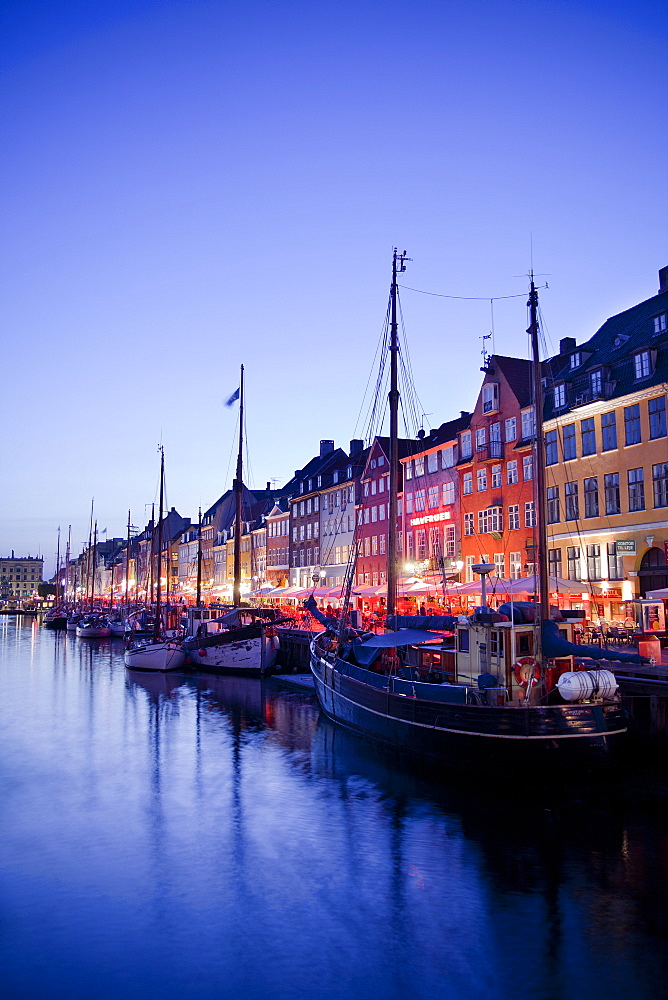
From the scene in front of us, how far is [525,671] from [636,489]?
20320 millimetres

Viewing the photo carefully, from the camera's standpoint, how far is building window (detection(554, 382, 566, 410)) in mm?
45000

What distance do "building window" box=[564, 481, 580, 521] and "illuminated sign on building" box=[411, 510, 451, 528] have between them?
12.9m

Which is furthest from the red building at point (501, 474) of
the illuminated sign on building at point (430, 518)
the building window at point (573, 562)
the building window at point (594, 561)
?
the building window at point (594, 561)

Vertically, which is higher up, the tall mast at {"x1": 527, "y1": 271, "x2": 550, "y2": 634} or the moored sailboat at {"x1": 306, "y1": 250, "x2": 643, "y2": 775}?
the tall mast at {"x1": 527, "y1": 271, "x2": 550, "y2": 634}

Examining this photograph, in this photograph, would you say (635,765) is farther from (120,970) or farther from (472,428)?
(472,428)

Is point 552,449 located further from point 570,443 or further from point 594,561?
point 594,561

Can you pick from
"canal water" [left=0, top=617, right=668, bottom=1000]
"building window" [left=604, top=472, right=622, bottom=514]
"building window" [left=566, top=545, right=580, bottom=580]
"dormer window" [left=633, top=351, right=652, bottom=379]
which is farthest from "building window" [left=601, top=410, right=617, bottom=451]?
"canal water" [left=0, top=617, right=668, bottom=1000]

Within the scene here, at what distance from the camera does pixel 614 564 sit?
1561 inches

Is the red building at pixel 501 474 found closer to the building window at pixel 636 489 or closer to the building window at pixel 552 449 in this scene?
the building window at pixel 552 449

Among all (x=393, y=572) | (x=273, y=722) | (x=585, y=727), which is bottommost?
(x=273, y=722)

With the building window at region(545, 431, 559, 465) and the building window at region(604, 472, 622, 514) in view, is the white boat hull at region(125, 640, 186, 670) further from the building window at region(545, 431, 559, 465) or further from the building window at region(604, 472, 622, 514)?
the building window at region(604, 472, 622, 514)

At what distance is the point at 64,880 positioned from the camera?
49.9 feet

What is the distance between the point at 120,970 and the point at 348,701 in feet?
57.4

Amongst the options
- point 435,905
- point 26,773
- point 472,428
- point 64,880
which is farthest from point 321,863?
point 472,428
